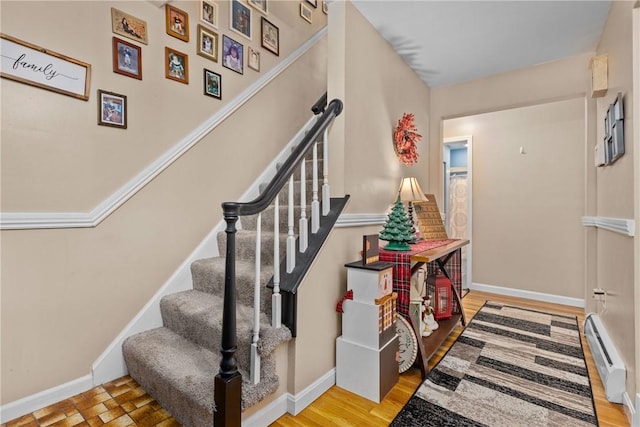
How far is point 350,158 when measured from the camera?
6.50 ft

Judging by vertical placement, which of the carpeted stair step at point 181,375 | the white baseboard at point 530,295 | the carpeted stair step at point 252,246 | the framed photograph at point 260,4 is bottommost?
the white baseboard at point 530,295

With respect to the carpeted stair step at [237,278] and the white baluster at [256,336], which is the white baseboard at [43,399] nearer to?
the carpeted stair step at [237,278]

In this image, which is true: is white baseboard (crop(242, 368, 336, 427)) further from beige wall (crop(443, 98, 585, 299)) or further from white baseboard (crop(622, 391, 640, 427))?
beige wall (crop(443, 98, 585, 299))

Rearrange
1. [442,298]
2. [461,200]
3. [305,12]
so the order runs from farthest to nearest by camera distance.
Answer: [461,200]
[305,12]
[442,298]

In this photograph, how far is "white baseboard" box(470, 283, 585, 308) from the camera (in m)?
3.47

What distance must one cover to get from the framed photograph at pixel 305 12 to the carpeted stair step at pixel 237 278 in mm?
2560

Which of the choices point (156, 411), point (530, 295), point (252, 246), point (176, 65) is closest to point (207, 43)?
point (176, 65)

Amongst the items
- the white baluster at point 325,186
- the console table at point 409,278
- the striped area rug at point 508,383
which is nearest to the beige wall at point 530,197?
the striped area rug at point 508,383

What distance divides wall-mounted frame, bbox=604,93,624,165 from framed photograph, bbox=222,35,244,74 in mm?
2515

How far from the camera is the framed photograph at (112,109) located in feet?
5.63

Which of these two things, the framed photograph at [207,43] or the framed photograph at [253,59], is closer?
the framed photograph at [207,43]

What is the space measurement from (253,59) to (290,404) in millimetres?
2541

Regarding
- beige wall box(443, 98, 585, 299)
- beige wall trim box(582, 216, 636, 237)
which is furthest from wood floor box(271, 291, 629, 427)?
beige wall box(443, 98, 585, 299)

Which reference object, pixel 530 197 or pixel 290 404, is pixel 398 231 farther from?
pixel 530 197
